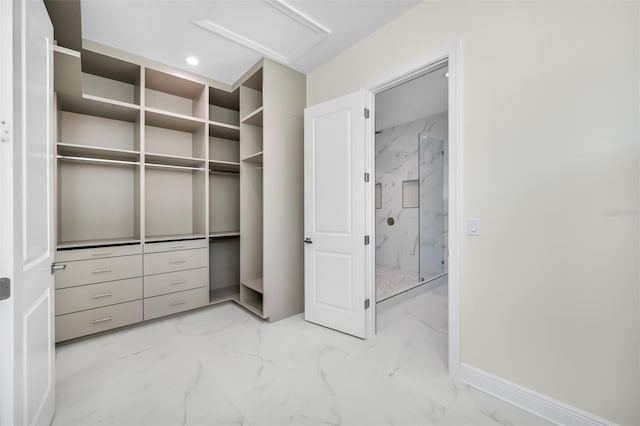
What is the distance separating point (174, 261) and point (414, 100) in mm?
3839

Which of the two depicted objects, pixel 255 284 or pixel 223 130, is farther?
pixel 223 130

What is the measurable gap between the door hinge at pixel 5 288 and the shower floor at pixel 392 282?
9.87 ft

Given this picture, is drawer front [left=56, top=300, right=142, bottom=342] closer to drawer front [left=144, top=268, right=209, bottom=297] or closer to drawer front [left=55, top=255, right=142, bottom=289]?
drawer front [left=144, top=268, right=209, bottom=297]

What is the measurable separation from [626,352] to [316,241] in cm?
215

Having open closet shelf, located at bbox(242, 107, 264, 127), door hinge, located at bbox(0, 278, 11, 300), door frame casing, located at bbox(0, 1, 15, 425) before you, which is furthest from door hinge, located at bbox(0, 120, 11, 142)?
Result: open closet shelf, located at bbox(242, 107, 264, 127)

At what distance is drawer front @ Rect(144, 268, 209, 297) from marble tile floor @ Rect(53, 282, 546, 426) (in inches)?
13.8

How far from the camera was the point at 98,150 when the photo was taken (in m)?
2.60

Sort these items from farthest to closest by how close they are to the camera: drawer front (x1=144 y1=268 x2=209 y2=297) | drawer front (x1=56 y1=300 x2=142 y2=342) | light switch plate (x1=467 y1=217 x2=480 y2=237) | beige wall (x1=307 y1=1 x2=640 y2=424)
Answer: drawer front (x1=144 y1=268 x2=209 y2=297) → drawer front (x1=56 y1=300 x2=142 y2=342) → light switch plate (x1=467 y1=217 x2=480 y2=237) → beige wall (x1=307 y1=1 x2=640 y2=424)

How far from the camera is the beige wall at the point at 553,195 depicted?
Result: 50.8 inches

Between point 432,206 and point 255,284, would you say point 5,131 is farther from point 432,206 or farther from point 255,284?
point 432,206

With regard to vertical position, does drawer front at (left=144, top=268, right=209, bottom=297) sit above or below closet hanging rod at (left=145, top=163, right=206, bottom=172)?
below

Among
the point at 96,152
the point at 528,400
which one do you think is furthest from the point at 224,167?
the point at 528,400

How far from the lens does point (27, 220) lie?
1093 millimetres

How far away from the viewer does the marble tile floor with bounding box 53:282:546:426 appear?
1526 millimetres
